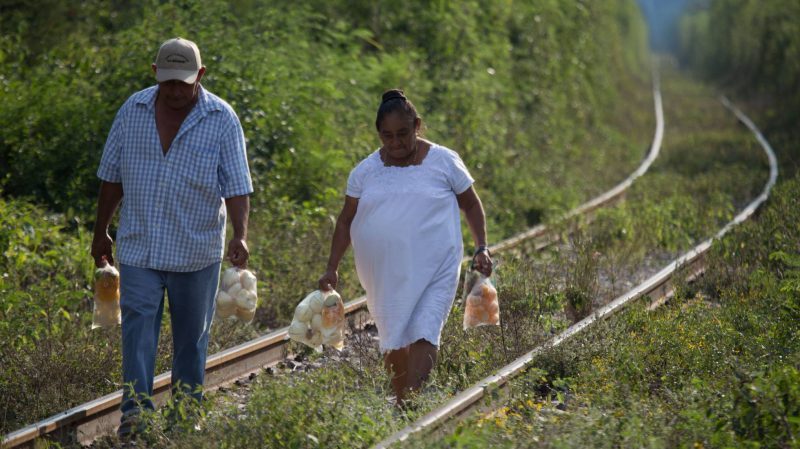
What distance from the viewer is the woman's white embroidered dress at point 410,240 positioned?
5.69m

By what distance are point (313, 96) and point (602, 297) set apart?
4.76m

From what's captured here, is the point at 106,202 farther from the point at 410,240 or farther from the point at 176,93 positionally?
the point at 410,240

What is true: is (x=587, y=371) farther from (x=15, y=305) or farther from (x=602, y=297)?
(x=15, y=305)

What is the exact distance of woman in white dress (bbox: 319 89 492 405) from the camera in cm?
568

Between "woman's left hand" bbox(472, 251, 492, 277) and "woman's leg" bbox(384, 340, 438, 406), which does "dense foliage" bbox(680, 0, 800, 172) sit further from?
"woman's leg" bbox(384, 340, 438, 406)

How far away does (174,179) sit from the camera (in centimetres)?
554

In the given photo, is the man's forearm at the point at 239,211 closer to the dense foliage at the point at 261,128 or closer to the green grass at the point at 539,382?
the green grass at the point at 539,382

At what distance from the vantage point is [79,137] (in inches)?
414

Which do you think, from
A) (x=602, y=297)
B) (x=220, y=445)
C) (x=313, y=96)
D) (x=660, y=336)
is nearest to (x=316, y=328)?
(x=220, y=445)

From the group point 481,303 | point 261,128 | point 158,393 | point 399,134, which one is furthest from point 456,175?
point 261,128

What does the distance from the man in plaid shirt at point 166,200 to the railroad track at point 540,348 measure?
1278mm

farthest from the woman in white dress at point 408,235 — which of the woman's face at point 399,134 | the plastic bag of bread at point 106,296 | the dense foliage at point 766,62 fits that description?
the dense foliage at point 766,62

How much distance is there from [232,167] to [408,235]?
37.5 inches

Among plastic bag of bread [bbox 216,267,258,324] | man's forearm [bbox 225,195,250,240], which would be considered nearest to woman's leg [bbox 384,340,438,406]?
plastic bag of bread [bbox 216,267,258,324]
